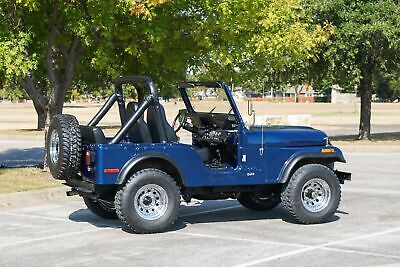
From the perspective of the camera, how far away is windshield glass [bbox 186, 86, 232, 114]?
411 inches

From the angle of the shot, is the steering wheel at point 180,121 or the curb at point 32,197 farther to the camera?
the curb at point 32,197

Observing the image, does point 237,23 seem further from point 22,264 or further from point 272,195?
point 22,264

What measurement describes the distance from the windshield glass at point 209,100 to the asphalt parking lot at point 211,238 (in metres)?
1.62

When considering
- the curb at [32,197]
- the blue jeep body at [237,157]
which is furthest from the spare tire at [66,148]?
the curb at [32,197]

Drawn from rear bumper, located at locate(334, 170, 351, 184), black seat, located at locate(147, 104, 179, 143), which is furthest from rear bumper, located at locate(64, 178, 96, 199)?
rear bumper, located at locate(334, 170, 351, 184)

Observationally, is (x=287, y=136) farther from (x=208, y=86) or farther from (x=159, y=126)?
(x=159, y=126)

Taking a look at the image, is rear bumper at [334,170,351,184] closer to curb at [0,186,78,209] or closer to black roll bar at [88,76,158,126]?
black roll bar at [88,76,158,126]

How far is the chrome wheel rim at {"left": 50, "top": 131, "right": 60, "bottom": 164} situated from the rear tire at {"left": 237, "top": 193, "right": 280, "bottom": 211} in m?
3.04

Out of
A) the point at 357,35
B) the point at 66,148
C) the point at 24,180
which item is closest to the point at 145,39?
the point at 24,180

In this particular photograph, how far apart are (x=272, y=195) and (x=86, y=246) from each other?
329cm

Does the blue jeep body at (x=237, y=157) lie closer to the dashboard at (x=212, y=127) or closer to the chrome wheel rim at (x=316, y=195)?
the dashboard at (x=212, y=127)

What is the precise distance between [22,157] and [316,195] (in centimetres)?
1358

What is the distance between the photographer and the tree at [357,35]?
25266 mm

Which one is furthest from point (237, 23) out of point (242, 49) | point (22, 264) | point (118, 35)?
point (22, 264)
